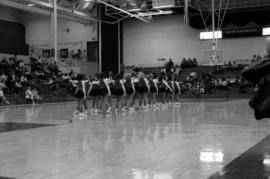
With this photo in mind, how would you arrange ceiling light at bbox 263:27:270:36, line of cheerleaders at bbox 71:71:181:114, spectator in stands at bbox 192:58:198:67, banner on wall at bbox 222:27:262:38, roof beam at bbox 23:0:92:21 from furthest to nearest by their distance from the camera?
spectator in stands at bbox 192:58:198:67, banner on wall at bbox 222:27:262:38, ceiling light at bbox 263:27:270:36, roof beam at bbox 23:0:92:21, line of cheerleaders at bbox 71:71:181:114

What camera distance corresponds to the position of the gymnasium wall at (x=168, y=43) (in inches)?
1422

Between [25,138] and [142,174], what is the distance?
3.87 metres

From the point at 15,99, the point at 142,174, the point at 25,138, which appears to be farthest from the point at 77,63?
the point at 142,174

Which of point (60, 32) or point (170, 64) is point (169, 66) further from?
point (60, 32)

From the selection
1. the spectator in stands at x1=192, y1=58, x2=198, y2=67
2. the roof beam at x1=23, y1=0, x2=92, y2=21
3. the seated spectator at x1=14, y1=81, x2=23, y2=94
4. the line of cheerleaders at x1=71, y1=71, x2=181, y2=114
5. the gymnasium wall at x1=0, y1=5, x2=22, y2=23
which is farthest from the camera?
the gymnasium wall at x1=0, y1=5, x2=22, y2=23

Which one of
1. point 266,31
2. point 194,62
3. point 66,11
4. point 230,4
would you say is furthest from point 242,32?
point 66,11

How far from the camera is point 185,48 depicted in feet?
125

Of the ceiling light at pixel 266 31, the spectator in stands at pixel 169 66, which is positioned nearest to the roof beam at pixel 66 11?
the spectator in stands at pixel 169 66

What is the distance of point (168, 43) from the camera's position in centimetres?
3878

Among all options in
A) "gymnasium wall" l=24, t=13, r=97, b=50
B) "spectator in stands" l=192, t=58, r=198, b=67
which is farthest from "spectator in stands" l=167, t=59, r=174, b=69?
"gymnasium wall" l=24, t=13, r=97, b=50

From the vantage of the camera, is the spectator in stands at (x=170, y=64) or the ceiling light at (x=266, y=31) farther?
the spectator in stands at (x=170, y=64)

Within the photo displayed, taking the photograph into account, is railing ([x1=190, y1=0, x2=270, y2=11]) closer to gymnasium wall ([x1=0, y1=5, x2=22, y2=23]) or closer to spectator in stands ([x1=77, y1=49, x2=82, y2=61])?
spectator in stands ([x1=77, y1=49, x2=82, y2=61])

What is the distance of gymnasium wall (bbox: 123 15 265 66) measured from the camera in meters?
Answer: 36.1

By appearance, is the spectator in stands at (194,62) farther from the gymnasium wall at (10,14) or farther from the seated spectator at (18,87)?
the gymnasium wall at (10,14)
